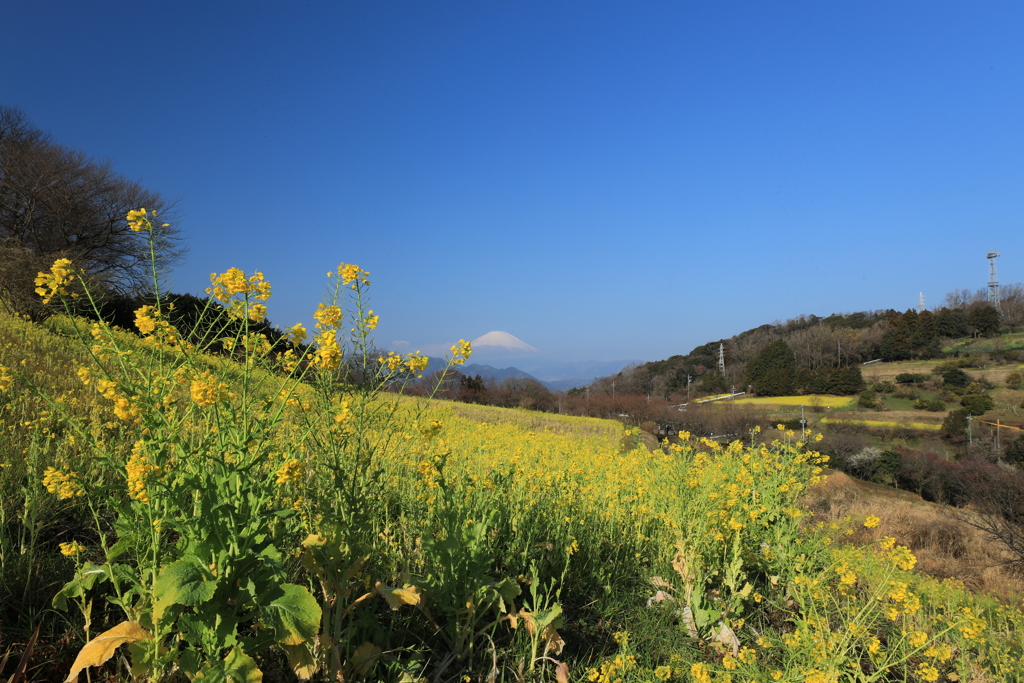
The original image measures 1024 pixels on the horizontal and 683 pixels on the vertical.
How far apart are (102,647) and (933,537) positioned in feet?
43.4

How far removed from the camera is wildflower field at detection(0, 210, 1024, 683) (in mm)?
1622

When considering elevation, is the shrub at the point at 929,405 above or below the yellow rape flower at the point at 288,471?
below

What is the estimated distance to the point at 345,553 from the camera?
206cm

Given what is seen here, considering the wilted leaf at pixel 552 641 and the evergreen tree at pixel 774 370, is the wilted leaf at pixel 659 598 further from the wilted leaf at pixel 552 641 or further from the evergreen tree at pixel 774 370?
the evergreen tree at pixel 774 370

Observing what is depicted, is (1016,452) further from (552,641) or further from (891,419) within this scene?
(552,641)

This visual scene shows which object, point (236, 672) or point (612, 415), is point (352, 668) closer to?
point (236, 672)

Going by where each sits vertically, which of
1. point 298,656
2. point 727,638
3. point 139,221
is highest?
point 139,221

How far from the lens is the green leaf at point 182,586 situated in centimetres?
139

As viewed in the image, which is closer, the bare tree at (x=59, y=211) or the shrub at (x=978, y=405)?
the bare tree at (x=59, y=211)

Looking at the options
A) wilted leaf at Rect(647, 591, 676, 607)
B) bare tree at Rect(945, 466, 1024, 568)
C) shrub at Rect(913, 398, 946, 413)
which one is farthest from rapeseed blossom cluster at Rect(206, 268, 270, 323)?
shrub at Rect(913, 398, 946, 413)

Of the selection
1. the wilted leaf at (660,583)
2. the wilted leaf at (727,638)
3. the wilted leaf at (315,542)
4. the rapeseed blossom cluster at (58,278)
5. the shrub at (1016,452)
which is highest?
the rapeseed blossom cluster at (58,278)

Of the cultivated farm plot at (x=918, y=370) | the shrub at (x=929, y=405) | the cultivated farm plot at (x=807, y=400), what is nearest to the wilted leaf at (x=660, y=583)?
the shrub at (x=929, y=405)

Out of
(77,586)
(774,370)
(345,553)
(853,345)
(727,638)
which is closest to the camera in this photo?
(77,586)

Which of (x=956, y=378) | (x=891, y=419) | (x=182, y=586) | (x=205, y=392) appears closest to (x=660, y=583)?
→ (x=182, y=586)
